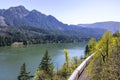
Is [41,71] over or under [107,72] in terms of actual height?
under

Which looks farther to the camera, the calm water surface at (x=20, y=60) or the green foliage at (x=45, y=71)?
the calm water surface at (x=20, y=60)

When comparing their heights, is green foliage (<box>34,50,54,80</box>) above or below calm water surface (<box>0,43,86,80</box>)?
above

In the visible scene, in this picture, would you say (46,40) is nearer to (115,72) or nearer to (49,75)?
(49,75)

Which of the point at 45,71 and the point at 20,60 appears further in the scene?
the point at 20,60

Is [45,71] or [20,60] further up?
Answer: [45,71]

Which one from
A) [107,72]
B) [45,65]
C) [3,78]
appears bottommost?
[3,78]

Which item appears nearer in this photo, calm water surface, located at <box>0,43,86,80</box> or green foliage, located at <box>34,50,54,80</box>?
green foliage, located at <box>34,50,54,80</box>

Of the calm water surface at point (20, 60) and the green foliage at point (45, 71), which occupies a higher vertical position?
the green foliage at point (45, 71)

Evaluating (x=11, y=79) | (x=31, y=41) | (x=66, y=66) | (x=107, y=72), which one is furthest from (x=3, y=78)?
(x=31, y=41)

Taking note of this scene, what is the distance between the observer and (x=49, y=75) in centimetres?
3503

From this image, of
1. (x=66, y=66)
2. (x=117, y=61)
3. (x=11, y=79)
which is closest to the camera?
(x=117, y=61)

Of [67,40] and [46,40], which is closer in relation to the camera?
[46,40]

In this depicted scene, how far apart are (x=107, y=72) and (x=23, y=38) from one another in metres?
161

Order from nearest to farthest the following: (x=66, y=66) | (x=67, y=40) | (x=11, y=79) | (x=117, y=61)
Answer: (x=117, y=61)
(x=66, y=66)
(x=11, y=79)
(x=67, y=40)
